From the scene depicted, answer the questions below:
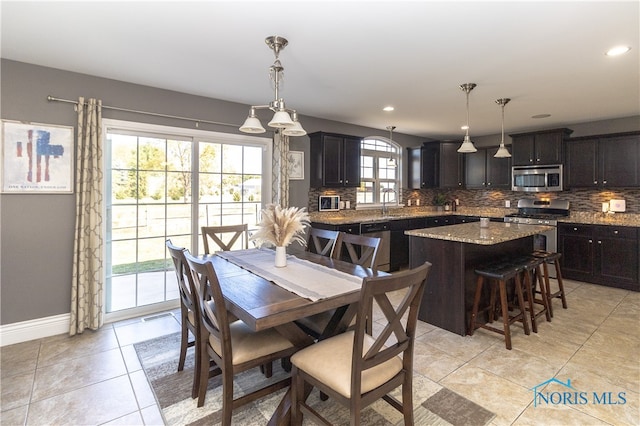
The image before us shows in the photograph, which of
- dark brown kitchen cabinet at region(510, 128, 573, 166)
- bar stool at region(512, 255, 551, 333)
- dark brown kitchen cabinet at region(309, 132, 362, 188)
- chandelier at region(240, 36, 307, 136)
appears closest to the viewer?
chandelier at region(240, 36, 307, 136)

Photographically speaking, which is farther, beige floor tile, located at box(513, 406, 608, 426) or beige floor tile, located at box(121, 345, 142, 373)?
beige floor tile, located at box(121, 345, 142, 373)

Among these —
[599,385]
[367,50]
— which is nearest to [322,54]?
[367,50]

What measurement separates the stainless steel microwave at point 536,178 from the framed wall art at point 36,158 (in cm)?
643

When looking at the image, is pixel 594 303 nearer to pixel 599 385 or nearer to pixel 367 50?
pixel 599 385

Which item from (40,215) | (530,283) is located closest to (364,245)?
(530,283)

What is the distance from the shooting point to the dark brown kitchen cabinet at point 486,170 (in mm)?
6102

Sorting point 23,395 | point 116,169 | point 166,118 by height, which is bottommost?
point 23,395

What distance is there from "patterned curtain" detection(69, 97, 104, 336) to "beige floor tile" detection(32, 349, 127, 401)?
2.04 ft

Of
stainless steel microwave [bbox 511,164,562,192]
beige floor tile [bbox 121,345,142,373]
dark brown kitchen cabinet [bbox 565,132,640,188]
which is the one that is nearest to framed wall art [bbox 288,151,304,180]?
beige floor tile [bbox 121,345,142,373]

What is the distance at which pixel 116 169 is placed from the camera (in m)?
3.45

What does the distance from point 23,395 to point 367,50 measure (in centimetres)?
353

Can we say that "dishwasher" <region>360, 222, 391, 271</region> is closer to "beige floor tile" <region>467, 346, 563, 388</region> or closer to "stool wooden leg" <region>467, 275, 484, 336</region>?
"stool wooden leg" <region>467, 275, 484, 336</region>

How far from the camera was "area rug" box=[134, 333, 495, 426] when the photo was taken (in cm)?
194

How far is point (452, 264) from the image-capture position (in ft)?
10.3
